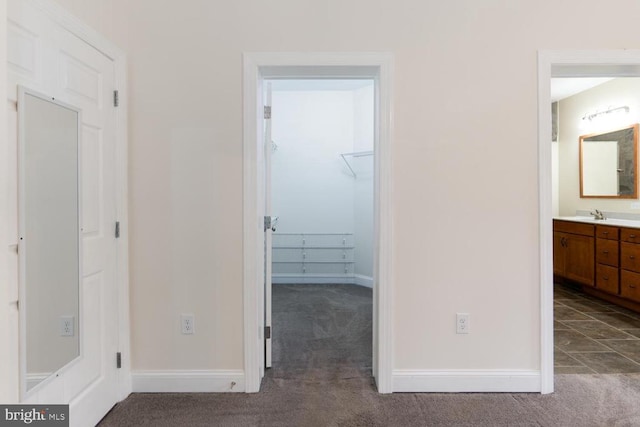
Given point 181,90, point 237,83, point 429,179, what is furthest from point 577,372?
point 181,90

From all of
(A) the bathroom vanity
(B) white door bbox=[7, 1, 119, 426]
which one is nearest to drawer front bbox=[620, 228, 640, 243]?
(A) the bathroom vanity

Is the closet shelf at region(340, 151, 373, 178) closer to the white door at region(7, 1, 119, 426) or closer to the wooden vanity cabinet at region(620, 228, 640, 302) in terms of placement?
the wooden vanity cabinet at region(620, 228, 640, 302)

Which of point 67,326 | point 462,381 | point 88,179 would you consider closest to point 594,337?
point 462,381

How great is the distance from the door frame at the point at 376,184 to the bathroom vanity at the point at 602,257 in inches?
117

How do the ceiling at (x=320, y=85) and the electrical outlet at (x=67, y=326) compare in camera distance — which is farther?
the ceiling at (x=320, y=85)

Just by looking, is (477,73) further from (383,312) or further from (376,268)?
(383,312)

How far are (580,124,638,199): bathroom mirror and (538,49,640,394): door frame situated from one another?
2547mm

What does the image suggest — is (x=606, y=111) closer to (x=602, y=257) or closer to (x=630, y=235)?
(x=630, y=235)

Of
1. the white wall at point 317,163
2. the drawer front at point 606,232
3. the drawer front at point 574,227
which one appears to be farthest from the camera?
the white wall at point 317,163

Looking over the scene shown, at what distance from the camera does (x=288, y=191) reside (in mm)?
4766

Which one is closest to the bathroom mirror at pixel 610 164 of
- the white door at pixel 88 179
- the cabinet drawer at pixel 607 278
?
the cabinet drawer at pixel 607 278

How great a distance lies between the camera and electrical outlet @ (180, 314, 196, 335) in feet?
6.84

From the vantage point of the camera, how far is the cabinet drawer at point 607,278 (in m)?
3.60
